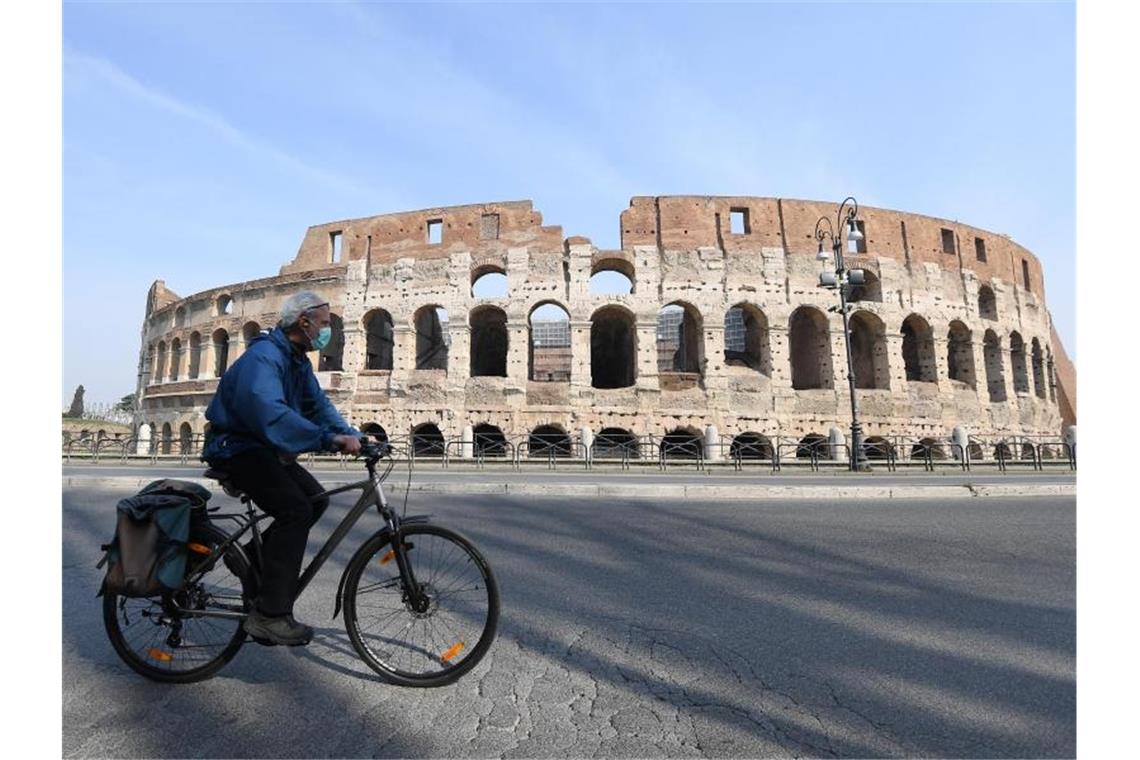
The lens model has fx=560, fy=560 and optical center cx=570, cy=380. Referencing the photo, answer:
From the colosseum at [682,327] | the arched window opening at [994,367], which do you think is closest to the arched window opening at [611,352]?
the colosseum at [682,327]

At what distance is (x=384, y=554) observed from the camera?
101 inches

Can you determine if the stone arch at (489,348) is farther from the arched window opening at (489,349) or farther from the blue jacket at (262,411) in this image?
the blue jacket at (262,411)

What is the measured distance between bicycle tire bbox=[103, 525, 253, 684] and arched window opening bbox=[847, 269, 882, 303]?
25.0m

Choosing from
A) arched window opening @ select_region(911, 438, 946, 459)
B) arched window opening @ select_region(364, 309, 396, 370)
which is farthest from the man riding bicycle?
arched window opening @ select_region(364, 309, 396, 370)

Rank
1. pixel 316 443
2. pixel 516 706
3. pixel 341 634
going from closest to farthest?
1. pixel 516 706
2. pixel 316 443
3. pixel 341 634

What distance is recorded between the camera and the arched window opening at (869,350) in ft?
75.8

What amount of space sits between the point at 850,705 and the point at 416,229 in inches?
965

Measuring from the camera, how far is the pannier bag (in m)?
2.25

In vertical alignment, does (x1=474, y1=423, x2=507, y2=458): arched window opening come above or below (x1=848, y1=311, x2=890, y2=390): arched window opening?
below

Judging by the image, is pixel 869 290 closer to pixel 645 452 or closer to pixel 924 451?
pixel 924 451

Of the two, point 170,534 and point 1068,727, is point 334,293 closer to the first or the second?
point 170,534

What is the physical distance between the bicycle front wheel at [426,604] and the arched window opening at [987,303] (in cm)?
3038

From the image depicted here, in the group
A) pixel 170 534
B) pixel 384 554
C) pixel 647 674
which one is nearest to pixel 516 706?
pixel 647 674

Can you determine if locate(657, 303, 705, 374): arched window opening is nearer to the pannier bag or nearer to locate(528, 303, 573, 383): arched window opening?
locate(528, 303, 573, 383): arched window opening
